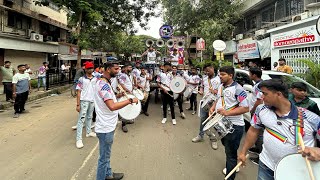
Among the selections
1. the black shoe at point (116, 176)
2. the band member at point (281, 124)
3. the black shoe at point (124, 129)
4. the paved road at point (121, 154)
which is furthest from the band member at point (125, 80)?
the band member at point (281, 124)

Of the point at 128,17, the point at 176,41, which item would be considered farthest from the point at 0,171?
the point at 128,17

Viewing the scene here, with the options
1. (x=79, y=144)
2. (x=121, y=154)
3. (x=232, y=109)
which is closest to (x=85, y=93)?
(x=79, y=144)

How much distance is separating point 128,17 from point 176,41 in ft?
31.0

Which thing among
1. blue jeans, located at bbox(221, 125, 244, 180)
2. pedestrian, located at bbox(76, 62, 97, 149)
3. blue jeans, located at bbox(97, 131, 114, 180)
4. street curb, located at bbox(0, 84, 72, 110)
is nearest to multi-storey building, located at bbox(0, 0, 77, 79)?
street curb, located at bbox(0, 84, 72, 110)

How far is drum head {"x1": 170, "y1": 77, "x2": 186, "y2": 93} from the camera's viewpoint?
828 centimetres

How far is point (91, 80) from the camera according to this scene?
6.43 m

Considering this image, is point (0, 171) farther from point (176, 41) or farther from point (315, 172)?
point (176, 41)

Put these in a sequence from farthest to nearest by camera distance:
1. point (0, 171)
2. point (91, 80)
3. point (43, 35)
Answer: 1. point (43, 35)
2. point (91, 80)
3. point (0, 171)

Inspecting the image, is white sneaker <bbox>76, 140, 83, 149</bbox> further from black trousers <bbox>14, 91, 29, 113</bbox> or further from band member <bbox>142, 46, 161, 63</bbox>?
band member <bbox>142, 46, 161, 63</bbox>

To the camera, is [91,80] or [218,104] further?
[91,80]

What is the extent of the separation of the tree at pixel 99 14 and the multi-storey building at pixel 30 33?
1706 millimetres

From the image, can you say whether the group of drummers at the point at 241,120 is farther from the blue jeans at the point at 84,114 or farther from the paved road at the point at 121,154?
the blue jeans at the point at 84,114

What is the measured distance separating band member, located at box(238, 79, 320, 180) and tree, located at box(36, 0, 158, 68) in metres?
15.6

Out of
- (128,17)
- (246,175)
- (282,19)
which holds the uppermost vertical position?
(128,17)
